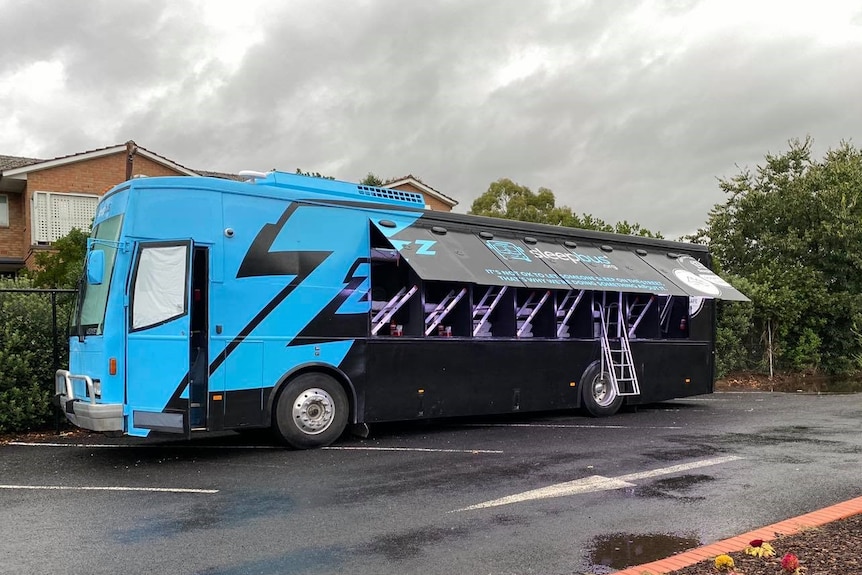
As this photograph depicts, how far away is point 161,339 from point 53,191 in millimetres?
20372

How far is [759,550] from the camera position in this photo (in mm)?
4727

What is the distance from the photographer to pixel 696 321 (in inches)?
554

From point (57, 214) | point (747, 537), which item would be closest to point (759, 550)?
point (747, 537)

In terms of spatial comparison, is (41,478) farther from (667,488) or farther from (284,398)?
(667,488)

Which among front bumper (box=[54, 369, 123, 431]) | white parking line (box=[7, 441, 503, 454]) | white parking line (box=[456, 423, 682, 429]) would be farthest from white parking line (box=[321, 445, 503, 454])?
front bumper (box=[54, 369, 123, 431])

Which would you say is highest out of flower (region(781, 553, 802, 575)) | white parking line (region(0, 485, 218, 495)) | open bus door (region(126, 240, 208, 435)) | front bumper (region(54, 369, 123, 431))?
open bus door (region(126, 240, 208, 435))

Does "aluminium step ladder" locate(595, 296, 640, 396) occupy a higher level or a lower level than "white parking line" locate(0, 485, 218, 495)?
higher

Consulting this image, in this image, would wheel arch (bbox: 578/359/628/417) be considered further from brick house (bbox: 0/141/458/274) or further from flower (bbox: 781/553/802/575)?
brick house (bbox: 0/141/458/274)

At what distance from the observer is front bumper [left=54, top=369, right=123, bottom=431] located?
8.01 m

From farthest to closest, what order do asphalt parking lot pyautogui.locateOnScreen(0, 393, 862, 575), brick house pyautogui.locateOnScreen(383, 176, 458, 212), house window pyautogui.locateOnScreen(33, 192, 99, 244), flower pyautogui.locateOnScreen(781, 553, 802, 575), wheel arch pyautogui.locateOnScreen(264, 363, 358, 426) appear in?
brick house pyautogui.locateOnScreen(383, 176, 458, 212) < house window pyautogui.locateOnScreen(33, 192, 99, 244) < wheel arch pyautogui.locateOnScreen(264, 363, 358, 426) < asphalt parking lot pyautogui.locateOnScreen(0, 393, 862, 575) < flower pyautogui.locateOnScreen(781, 553, 802, 575)

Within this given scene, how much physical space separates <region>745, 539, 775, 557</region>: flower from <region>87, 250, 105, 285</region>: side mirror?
7.17m

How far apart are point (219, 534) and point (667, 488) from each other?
426 centimetres

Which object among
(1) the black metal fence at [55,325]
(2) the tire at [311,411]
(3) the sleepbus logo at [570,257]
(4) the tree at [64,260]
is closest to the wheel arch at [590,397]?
(3) the sleepbus logo at [570,257]

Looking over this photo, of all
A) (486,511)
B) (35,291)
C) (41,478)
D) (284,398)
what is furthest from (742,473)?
(35,291)
